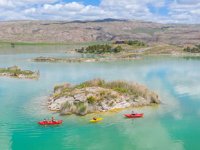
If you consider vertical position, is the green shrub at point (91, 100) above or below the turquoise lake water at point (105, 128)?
above

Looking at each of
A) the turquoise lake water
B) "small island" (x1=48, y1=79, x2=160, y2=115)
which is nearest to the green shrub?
"small island" (x1=48, y1=79, x2=160, y2=115)

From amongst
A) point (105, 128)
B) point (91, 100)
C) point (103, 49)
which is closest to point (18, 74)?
point (91, 100)

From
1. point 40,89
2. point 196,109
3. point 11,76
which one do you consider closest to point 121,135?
point 196,109

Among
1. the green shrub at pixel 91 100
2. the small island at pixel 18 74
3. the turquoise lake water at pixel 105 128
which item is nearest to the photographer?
the turquoise lake water at pixel 105 128

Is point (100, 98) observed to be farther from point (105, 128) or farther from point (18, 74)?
point (18, 74)

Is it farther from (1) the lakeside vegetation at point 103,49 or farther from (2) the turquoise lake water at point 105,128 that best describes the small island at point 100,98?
(1) the lakeside vegetation at point 103,49

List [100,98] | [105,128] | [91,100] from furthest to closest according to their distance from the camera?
[100,98] → [91,100] → [105,128]

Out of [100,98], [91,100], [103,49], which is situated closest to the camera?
[91,100]

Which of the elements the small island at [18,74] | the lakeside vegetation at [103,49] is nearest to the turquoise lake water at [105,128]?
the small island at [18,74]
